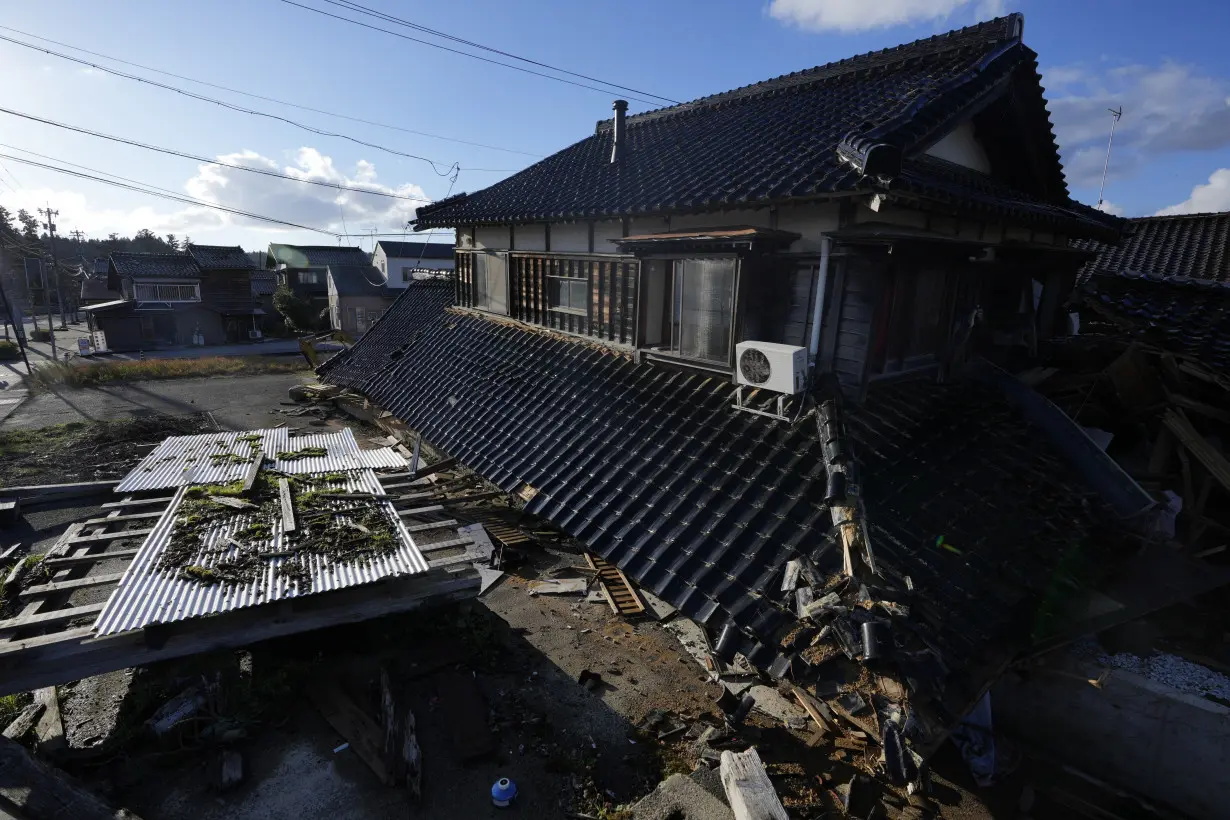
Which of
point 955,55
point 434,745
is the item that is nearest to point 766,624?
point 434,745

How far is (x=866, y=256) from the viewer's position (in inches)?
262

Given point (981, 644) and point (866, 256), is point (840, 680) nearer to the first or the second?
point (981, 644)

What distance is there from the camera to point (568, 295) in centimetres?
1147

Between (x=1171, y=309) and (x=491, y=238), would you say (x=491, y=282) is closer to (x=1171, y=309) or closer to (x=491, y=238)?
(x=491, y=238)

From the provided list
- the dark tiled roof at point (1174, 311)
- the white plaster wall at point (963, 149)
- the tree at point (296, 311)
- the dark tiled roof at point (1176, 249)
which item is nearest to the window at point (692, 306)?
the white plaster wall at point (963, 149)

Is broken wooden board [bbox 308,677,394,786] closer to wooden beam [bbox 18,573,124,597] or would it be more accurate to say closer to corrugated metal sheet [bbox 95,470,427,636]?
corrugated metal sheet [bbox 95,470,427,636]

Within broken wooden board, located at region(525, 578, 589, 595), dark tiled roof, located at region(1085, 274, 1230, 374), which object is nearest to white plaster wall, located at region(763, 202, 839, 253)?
dark tiled roof, located at region(1085, 274, 1230, 374)

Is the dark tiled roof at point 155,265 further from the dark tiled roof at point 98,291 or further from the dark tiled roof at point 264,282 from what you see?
the dark tiled roof at point 264,282

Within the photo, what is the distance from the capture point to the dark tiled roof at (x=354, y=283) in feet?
149

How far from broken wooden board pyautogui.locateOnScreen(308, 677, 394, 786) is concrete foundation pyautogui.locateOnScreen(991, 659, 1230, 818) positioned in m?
6.38

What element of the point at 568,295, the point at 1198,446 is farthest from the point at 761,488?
the point at 568,295

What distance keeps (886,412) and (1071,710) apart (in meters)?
3.62

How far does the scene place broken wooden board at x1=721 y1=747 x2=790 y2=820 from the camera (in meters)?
4.25

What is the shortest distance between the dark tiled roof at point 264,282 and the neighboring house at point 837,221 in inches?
2153
